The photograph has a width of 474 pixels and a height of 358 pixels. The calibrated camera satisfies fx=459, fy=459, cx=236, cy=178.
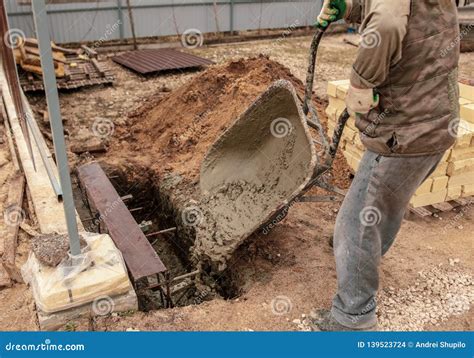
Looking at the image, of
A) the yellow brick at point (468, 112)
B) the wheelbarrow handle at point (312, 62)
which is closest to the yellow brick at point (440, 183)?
the yellow brick at point (468, 112)

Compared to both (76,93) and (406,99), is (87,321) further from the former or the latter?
(76,93)

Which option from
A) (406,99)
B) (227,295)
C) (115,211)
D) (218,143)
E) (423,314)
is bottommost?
(227,295)

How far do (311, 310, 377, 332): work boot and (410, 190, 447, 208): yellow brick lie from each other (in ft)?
5.77

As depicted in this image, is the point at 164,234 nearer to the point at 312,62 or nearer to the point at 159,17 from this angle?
the point at 312,62

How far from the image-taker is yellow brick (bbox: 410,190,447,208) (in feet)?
14.6

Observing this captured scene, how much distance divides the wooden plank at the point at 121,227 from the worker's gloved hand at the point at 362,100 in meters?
1.79

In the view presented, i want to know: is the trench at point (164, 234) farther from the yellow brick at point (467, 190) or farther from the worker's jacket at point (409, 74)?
the yellow brick at point (467, 190)

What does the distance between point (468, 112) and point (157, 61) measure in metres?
7.10

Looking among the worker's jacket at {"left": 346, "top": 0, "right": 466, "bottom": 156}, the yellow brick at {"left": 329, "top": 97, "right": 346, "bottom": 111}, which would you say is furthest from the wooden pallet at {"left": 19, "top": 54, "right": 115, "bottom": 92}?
the worker's jacket at {"left": 346, "top": 0, "right": 466, "bottom": 156}

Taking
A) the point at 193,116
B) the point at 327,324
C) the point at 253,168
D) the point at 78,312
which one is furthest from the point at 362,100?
the point at 193,116

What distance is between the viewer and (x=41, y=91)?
836 cm

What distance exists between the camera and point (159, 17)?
1273cm

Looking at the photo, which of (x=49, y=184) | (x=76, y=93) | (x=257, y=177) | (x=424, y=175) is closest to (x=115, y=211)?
(x=49, y=184)

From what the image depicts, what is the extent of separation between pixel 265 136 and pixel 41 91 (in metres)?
5.68
